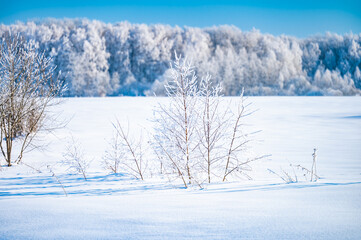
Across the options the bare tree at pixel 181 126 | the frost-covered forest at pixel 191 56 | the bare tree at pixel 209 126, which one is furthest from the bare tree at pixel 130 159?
the frost-covered forest at pixel 191 56

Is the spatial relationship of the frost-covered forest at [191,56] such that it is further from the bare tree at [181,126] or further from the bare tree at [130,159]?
the bare tree at [181,126]

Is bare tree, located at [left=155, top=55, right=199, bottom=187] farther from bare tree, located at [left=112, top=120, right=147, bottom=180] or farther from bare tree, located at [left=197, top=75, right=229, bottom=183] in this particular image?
bare tree, located at [left=112, top=120, right=147, bottom=180]

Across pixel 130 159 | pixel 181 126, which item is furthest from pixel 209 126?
pixel 130 159

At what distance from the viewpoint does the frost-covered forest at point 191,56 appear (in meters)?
38.0

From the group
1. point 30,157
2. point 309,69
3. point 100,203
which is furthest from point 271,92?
point 100,203

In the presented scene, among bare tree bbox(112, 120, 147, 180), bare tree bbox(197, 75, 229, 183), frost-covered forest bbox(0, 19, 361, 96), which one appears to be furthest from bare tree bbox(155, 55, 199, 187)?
frost-covered forest bbox(0, 19, 361, 96)

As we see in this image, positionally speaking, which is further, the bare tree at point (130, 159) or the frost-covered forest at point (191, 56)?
the frost-covered forest at point (191, 56)

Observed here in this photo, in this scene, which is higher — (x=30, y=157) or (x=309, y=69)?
(x=309, y=69)

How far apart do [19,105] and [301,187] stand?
22.7ft

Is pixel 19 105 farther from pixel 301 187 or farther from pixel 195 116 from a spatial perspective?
pixel 301 187

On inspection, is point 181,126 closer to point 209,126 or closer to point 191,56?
point 209,126

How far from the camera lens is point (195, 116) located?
442cm

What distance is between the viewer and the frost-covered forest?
38.0m

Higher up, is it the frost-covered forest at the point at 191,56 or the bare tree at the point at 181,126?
the frost-covered forest at the point at 191,56
